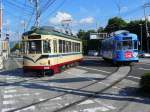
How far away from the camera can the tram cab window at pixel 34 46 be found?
27.8 metres

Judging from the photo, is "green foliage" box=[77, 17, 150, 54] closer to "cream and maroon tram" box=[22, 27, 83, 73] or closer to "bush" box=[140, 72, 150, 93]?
"cream and maroon tram" box=[22, 27, 83, 73]

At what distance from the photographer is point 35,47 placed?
27984 millimetres

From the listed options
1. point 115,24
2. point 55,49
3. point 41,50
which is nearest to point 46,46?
point 41,50

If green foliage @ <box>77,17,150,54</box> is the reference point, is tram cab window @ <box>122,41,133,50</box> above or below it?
below

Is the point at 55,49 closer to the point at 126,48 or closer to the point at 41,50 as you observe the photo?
the point at 41,50

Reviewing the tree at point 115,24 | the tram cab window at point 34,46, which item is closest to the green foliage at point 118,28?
the tree at point 115,24

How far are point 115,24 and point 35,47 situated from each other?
97.8 meters

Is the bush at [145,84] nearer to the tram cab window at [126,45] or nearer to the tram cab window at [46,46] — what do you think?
the tram cab window at [46,46]

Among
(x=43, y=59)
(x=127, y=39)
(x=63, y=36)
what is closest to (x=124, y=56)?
(x=127, y=39)

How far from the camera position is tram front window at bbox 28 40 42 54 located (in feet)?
91.0

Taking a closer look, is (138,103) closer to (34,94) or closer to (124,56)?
(34,94)

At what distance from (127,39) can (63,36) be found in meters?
8.53

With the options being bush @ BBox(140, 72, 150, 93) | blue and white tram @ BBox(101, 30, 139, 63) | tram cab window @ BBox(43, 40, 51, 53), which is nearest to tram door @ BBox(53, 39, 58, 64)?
tram cab window @ BBox(43, 40, 51, 53)

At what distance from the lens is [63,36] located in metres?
31.7
